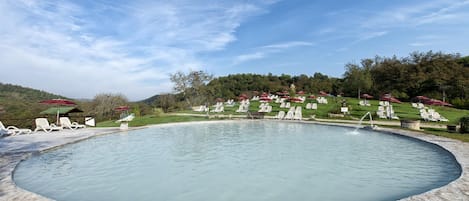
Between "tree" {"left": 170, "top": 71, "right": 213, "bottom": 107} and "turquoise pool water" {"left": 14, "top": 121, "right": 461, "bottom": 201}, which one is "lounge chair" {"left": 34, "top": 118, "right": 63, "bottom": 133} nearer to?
"turquoise pool water" {"left": 14, "top": 121, "right": 461, "bottom": 201}

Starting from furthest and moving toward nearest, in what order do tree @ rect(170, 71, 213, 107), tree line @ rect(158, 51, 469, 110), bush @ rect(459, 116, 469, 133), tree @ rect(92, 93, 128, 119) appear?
1. tree @ rect(170, 71, 213, 107)
2. tree @ rect(92, 93, 128, 119)
3. tree line @ rect(158, 51, 469, 110)
4. bush @ rect(459, 116, 469, 133)

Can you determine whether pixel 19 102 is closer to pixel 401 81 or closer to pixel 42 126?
pixel 42 126

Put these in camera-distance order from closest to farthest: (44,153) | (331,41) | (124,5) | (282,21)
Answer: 1. (44,153)
2. (124,5)
3. (282,21)
4. (331,41)

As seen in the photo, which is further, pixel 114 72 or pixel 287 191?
pixel 114 72

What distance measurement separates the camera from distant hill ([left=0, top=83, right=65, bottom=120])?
2228cm

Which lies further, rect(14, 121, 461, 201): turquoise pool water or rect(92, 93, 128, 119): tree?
rect(92, 93, 128, 119): tree

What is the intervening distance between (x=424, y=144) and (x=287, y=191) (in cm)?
615

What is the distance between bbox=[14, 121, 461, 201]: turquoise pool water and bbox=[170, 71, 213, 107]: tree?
68.7 feet

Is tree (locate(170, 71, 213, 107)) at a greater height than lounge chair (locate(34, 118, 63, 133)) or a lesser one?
greater

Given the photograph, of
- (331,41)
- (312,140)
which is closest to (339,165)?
(312,140)

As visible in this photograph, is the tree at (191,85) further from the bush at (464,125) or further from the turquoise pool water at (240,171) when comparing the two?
the bush at (464,125)

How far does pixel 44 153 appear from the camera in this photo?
692cm

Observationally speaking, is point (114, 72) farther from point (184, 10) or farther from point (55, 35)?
point (184, 10)

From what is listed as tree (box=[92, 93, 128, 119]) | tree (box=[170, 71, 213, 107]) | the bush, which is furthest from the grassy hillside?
the bush
